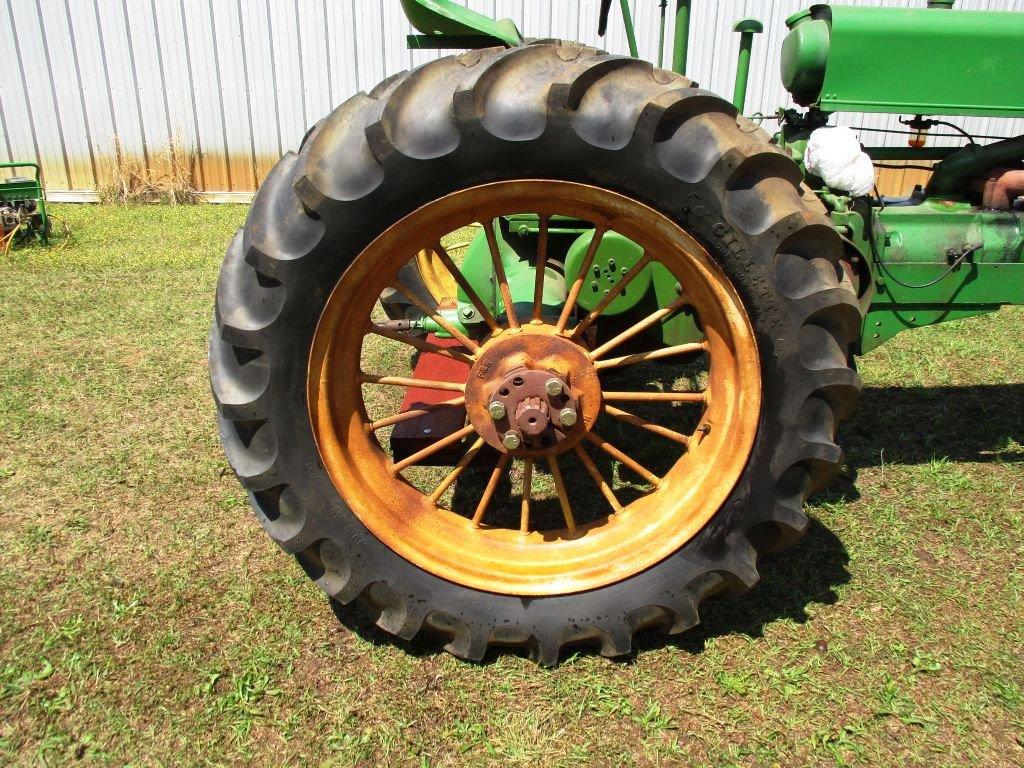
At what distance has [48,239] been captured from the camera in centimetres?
702

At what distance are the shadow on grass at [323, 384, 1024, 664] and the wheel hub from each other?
0.61 meters

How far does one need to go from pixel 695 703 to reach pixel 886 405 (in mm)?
2387

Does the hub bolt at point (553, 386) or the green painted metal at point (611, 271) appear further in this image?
the green painted metal at point (611, 271)

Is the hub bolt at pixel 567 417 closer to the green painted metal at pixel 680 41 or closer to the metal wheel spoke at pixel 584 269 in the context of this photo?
the metal wheel spoke at pixel 584 269

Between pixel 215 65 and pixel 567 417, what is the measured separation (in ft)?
29.6

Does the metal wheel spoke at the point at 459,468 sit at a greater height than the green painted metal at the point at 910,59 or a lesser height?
lesser

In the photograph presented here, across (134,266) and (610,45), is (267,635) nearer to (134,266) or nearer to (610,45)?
(134,266)

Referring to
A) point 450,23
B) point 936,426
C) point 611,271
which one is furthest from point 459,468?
point 936,426

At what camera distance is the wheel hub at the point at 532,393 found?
198 centimetres

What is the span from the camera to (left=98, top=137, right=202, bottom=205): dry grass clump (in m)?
9.44

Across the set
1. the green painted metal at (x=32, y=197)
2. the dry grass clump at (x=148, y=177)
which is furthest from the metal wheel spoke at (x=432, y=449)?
the dry grass clump at (x=148, y=177)

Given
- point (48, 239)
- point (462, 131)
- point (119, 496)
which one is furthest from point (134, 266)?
point (462, 131)

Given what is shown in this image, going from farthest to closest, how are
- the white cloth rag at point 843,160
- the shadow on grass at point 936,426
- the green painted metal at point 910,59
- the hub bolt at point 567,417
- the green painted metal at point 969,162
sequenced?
the shadow on grass at point 936,426 → the green painted metal at point 969,162 → the green painted metal at point 910,59 → the white cloth rag at point 843,160 → the hub bolt at point 567,417

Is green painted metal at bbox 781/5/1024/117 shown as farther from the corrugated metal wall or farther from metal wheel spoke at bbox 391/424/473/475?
the corrugated metal wall
